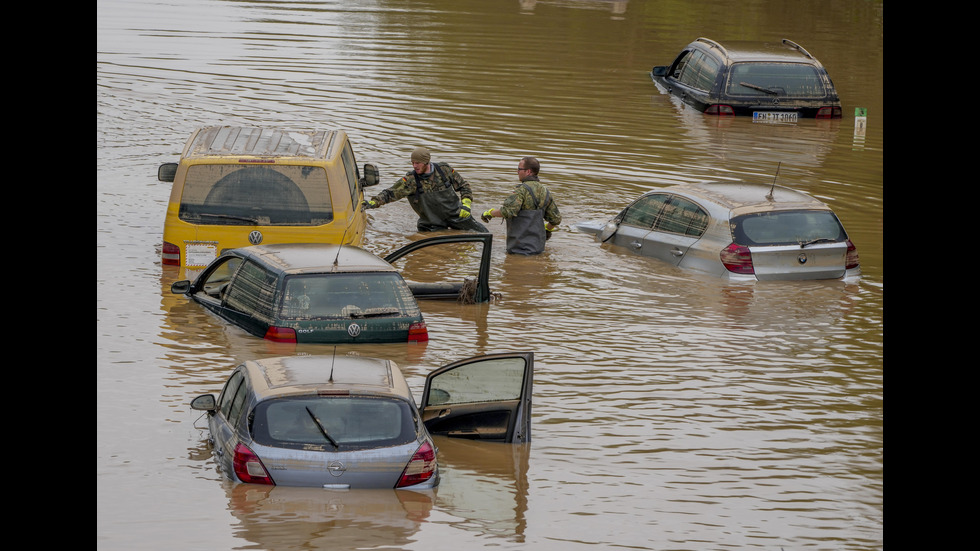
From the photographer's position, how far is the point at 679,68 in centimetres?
3259

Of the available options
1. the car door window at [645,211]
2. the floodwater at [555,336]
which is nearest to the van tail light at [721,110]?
the floodwater at [555,336]

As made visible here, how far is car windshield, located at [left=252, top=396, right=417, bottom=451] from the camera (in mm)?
10289

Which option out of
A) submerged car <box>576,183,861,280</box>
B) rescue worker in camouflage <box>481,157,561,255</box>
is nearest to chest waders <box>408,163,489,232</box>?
rescue worker in camouflage <box>481,157,561,255</box>

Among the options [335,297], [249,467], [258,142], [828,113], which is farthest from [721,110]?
[249,467]

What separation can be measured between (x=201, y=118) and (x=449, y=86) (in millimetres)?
6666

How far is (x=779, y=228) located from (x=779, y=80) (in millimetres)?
11706

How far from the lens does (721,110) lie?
29969 millimetres

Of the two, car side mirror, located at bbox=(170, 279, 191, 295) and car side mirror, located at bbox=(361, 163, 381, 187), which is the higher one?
car side mirror, located at bbox=(361, 163, 381, 187)

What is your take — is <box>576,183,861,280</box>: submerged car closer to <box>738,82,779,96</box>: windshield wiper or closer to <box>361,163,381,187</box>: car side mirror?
<box>361,163,381,187</box>: car side mirror

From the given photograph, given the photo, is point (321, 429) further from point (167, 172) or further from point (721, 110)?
point (721, 110)

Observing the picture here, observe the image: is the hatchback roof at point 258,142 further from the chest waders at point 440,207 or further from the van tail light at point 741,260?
the van tail light at point 741,260

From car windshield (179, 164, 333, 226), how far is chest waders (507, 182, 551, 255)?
12.8ft
